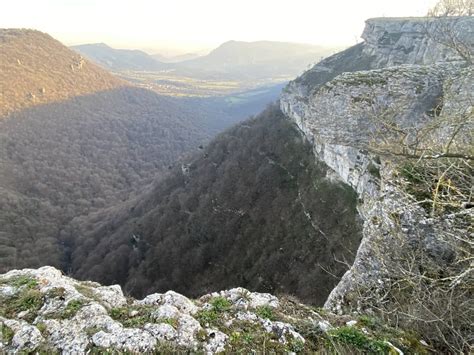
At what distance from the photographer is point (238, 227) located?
43406 mm

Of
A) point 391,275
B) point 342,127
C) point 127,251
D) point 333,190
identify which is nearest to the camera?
point 391,275

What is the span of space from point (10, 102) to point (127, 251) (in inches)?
3815

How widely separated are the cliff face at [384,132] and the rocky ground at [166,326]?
85.4 inches

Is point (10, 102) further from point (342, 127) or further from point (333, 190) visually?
point (342, 127)

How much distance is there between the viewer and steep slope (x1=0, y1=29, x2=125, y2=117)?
12394 centimetres

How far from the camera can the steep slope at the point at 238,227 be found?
30141mm

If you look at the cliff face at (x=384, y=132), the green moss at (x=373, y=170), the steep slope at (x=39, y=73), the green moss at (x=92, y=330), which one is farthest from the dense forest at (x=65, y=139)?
the green moss at (x=92, y=330)

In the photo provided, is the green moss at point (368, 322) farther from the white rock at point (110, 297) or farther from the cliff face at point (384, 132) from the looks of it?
the white rock at point (110, 297)

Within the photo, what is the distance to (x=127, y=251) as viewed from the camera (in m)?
54.0

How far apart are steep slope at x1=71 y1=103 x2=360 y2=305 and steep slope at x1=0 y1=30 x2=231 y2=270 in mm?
15394

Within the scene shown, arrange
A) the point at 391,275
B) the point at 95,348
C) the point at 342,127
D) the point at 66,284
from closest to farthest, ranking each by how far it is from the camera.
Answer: the point at 95,348, the point at 66,284, the point at 391,275, the point at 342,127

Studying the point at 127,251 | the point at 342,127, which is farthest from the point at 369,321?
the point at 127,251

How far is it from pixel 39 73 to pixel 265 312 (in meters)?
165

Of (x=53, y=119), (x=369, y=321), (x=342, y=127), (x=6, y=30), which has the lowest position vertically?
(x=53, y=119)
